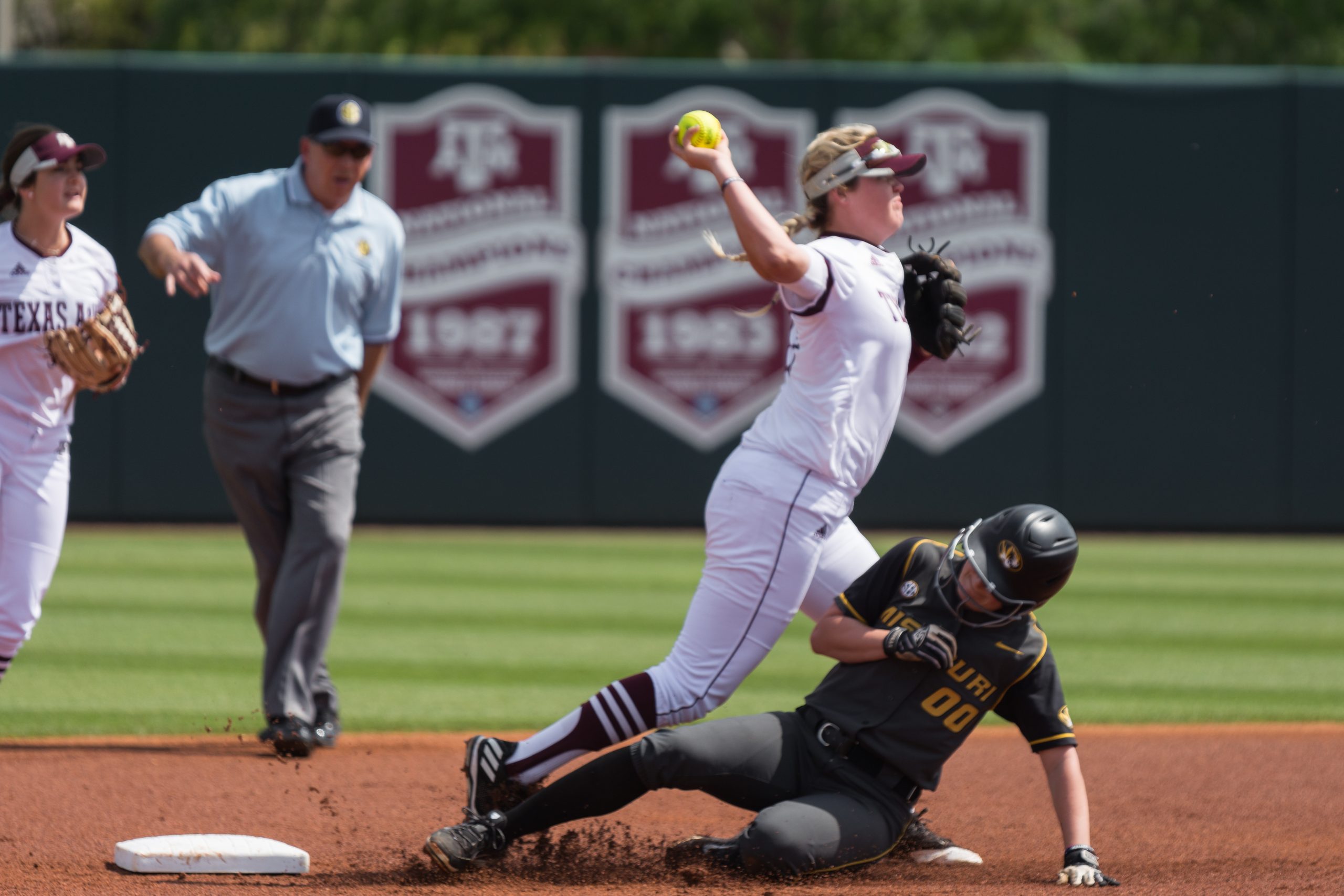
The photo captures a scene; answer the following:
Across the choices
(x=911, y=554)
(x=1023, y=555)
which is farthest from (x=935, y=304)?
(x=1023, y=555)

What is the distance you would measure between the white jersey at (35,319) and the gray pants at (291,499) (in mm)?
639

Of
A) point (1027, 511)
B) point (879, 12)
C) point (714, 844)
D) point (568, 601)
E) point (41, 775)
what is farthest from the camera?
point (879, 12)

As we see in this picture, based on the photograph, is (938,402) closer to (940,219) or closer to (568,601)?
(940,219)

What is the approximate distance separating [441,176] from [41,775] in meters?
8.10

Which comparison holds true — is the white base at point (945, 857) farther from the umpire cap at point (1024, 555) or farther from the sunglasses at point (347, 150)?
the sunglasses at point (347, 150)

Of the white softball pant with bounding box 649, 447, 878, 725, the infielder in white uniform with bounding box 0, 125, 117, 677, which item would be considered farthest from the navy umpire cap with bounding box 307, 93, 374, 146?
the white softball pant with bounding box 649, 447, 878, 725

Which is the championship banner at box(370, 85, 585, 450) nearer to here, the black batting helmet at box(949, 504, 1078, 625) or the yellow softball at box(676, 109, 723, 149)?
the yellow softball at box(676, 109, 723, 149)

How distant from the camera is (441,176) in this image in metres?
12.3

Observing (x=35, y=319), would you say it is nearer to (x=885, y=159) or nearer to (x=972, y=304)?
(x=885, y=159)

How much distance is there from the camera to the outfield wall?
12.3 metres

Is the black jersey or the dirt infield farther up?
the black jersey

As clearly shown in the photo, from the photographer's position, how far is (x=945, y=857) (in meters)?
4.02

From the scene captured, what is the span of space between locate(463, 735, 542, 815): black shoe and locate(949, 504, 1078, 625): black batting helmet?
1.13 meters

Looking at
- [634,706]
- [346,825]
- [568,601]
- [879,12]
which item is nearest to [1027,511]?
[634,706]
